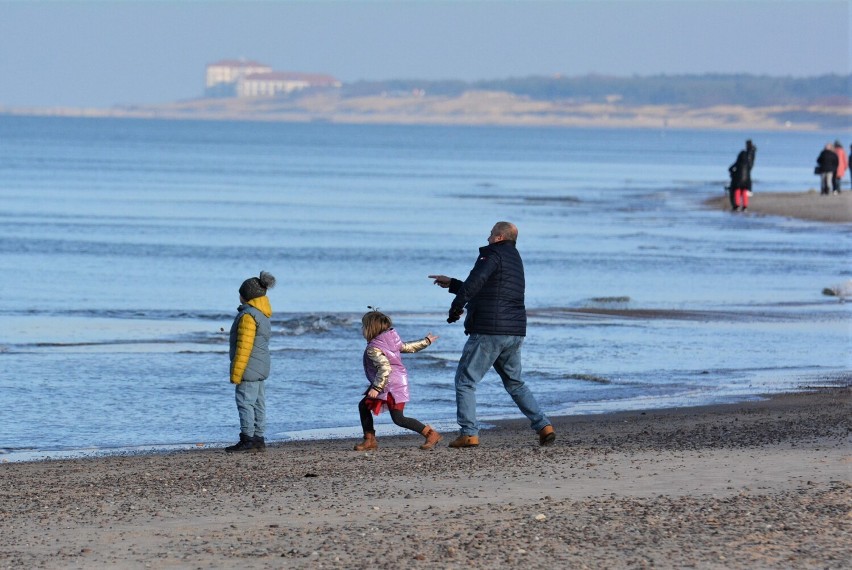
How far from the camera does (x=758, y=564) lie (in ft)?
19.4

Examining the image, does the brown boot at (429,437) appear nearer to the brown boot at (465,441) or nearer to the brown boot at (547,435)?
the brown boot at (465,441)

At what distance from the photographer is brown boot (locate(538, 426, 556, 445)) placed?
30.1ft

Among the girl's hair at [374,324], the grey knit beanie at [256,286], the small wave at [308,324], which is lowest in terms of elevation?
the small wave at [308,324]

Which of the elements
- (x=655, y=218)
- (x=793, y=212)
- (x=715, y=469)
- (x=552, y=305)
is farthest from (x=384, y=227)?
(x=715, y=469)

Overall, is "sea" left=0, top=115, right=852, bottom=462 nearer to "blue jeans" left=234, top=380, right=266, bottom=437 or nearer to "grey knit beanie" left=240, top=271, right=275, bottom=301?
"blue jeans" left=234, top=380, right=266, bottom=437

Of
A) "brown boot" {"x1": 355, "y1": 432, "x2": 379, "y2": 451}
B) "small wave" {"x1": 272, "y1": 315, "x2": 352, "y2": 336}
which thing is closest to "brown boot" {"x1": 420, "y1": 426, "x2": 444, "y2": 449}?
"brown boot" {"x1": 355, "y1": 432, "x2": 379, "y2": 451}

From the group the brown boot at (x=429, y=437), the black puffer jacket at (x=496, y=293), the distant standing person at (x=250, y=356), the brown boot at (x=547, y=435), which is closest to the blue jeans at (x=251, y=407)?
the distant standing person at (x=250, y=356)

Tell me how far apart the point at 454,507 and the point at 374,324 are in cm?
242

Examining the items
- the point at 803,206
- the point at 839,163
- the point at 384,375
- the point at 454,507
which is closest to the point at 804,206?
the point at 803,206

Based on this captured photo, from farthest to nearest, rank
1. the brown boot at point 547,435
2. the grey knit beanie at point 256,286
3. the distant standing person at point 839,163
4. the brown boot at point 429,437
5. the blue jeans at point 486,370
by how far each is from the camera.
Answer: the distant standing person at point 839,163
the grey knit beanie at point 256,286
the brown boot at point 429,437
the brown boot at point 547,435
the blue jeans at point 486,370

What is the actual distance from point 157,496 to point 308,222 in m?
29.9

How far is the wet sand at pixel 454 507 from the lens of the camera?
6.12 m

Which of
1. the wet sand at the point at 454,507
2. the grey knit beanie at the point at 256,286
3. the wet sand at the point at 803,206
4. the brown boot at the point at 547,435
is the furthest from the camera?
the wet sand at the point at 803,206

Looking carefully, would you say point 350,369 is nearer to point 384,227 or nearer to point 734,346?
point 734,346
